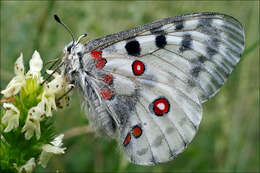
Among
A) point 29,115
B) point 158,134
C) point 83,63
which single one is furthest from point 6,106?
point 158,134

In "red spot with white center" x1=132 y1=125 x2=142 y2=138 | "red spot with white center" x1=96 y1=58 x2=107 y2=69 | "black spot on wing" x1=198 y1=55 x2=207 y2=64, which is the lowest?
"red spot with white center" x1=132 y1=125 x2=142 y2=138

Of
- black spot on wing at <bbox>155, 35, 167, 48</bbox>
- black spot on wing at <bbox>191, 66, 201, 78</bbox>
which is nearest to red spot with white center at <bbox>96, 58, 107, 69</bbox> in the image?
black spot on wing at <bbox>155, 35, 167, 48</bbox>

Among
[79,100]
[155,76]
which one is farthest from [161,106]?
[79,100]

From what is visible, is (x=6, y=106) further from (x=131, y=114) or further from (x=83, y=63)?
(x=131, y=114)

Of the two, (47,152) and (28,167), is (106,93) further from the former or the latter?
(28,167)

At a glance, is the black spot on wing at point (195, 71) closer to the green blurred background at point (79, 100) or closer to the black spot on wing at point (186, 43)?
the black spot on wing at point (186, 43)

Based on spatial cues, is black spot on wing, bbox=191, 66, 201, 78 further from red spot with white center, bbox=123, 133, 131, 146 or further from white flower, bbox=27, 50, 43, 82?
white flower, bbox=27, 50, 43, 82
